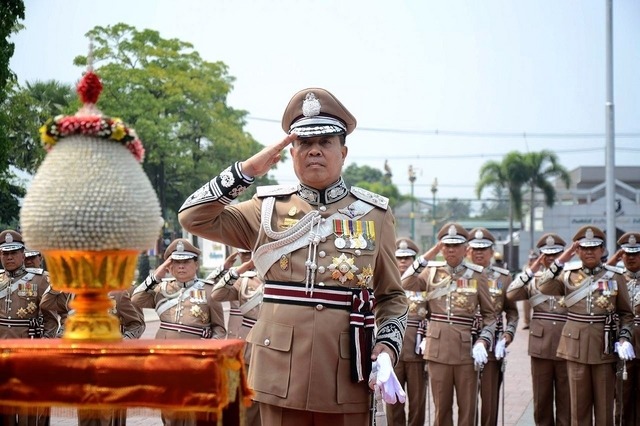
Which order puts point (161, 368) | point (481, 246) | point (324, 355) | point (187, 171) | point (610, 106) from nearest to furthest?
1. point (161, 368)
2. point (324, 355)
3. point (481, 246)
4. point (610, 106)
5. point (187, 171)

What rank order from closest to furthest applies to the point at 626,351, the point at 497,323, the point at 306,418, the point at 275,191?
the point at 306,418, the point at 275,191, the point at 626,351, the point at 497,323

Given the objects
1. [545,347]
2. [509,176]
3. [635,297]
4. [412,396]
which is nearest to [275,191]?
[412,396]

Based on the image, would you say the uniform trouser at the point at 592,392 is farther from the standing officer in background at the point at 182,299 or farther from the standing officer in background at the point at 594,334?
the standing officer in background at the point at 182,299

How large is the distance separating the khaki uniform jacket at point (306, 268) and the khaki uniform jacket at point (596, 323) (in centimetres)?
616

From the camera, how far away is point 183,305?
9.95 m

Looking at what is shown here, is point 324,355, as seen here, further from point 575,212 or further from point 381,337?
point 575,212

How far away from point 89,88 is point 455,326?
24.9 ft

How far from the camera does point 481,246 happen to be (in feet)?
37.9

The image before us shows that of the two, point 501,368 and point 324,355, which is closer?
point 324,355

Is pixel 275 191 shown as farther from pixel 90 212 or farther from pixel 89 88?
pixel 90 212

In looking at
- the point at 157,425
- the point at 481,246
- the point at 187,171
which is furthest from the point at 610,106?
the point at 187,171

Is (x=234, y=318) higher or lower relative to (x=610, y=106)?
lower

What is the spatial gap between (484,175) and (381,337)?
46436 mm

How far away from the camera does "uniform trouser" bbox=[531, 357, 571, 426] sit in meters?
11.5
